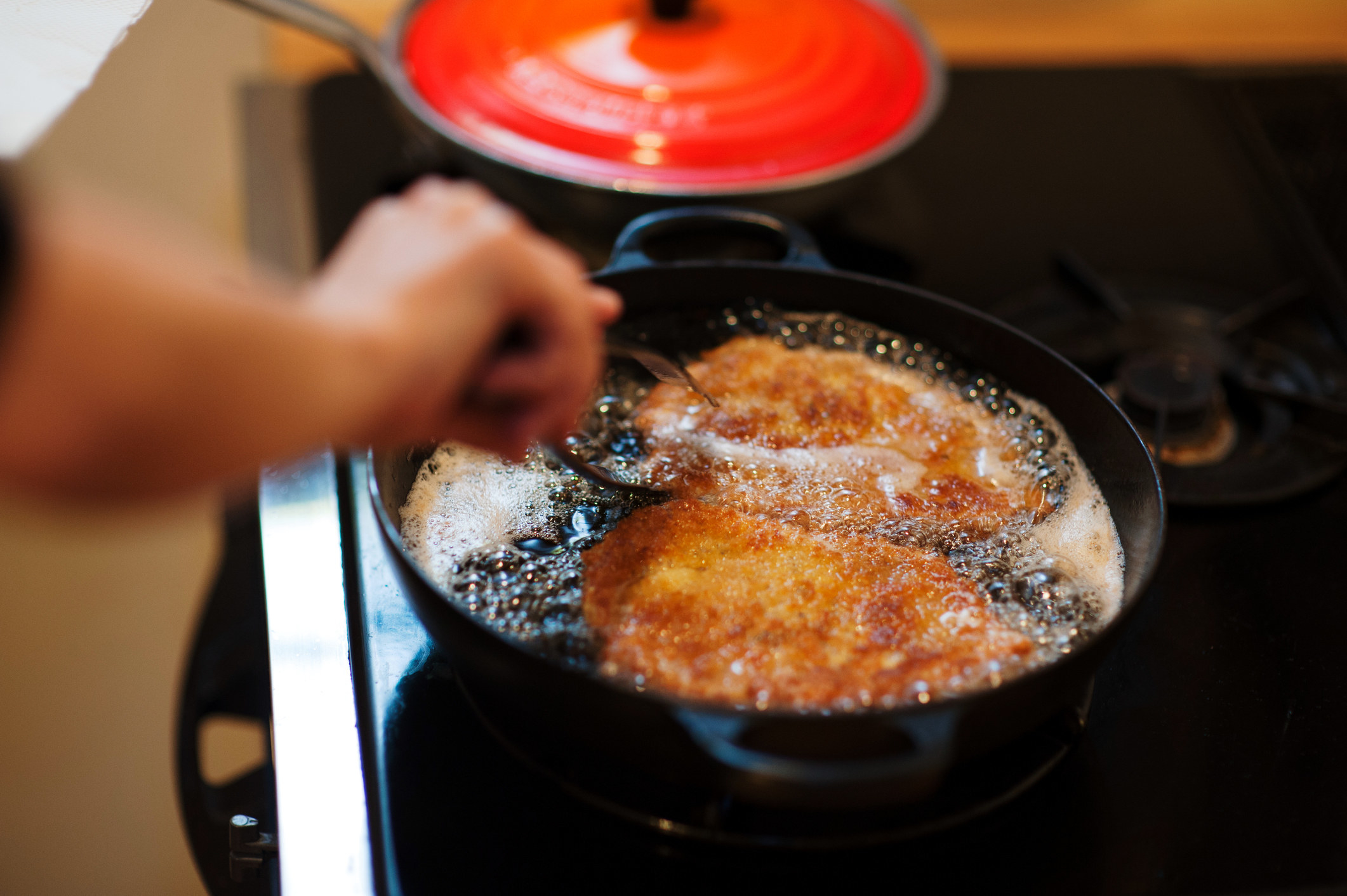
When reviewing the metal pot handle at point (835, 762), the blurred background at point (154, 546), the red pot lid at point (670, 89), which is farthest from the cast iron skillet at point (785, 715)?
the blurred background at point (154, 546)

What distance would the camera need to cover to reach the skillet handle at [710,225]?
0.86 m

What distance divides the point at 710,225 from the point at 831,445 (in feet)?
0.89

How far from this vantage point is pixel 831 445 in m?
0.79

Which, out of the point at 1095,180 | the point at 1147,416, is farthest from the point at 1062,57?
the point at 1147,416

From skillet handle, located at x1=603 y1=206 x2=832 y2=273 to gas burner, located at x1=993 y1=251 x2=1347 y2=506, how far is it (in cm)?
27

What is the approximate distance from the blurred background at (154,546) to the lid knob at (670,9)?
0.49 m

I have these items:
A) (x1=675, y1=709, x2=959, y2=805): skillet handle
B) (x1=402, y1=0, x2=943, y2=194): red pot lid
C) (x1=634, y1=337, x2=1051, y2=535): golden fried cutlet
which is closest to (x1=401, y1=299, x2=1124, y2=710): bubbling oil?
(x1=634, y1=337, x2=1051, y2=535): golden fried cutlet

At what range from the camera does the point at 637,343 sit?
2.82 feet

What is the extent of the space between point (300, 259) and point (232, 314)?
778 mm

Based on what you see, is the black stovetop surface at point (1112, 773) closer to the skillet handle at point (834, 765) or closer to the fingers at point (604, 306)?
the skillet handle at point (834, 765)

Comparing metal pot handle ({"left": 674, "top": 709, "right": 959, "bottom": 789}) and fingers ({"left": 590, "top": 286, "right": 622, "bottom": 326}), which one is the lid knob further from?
metal pot handle ({"left": 674, "top": 709, "right": 959, "bottom": 789})

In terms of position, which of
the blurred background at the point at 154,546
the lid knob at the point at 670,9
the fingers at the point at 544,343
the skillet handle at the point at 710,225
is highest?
the fingers at the point at 544,343

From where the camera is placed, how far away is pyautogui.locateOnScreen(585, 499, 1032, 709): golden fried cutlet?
600mm

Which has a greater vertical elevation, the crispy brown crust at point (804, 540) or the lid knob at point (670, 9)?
the lid knob at point (670, 9)
